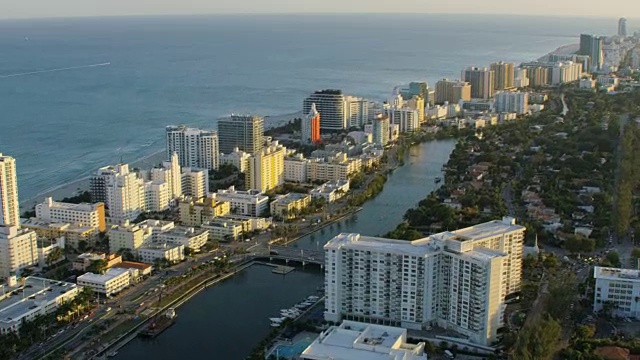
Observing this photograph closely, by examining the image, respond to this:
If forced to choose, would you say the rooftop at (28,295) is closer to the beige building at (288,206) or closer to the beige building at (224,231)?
the beige building at (224,231)

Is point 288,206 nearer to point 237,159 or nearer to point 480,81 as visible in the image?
point 237,159

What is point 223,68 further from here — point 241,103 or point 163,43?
point 163,43

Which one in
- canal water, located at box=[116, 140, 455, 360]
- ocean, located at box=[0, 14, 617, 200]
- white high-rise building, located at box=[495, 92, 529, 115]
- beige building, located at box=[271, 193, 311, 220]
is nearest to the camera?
canal water, located at box=[116, 140, 455, 360]

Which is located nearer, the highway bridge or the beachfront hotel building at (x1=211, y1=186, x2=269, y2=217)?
the highway bridge


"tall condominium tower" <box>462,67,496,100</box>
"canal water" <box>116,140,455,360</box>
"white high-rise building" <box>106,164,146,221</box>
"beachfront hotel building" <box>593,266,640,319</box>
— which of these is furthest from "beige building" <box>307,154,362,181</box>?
"tall condominium tower" <box>462,67,496,100</box>

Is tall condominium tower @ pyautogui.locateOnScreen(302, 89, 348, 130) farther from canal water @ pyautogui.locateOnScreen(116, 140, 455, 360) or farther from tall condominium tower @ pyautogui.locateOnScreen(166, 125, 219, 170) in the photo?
canal water @ pyautogui.locateOnScreen(116, 140, 455, 360)

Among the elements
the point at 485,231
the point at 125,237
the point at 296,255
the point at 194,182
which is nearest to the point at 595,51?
the point at 194,182

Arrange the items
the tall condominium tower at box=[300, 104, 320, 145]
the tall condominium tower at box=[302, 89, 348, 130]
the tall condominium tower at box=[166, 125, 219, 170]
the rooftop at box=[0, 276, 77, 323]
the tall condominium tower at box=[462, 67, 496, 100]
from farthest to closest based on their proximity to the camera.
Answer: the tall condominium tower at box=[462, 67, 496, 100], the tall condominium tower at box=[302, 89, 348, 130], the tall condominium tower at box=[300, 104, 320, 145], the tall condominium tower at box=[166, 125, 219, 170], the rooftop at box=[0, 276, 77, 323]
